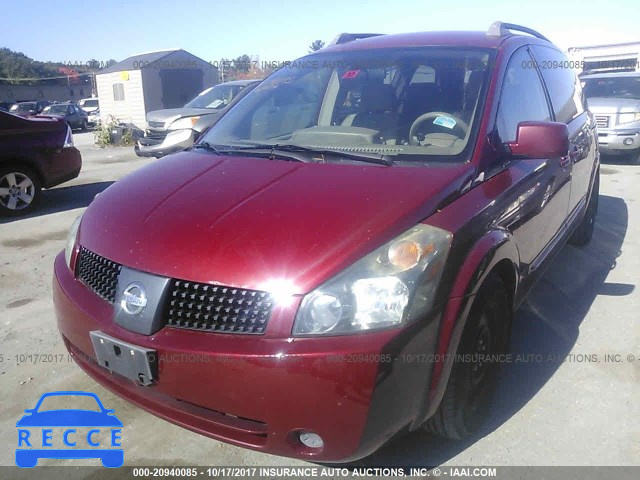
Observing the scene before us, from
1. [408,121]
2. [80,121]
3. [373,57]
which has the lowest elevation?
[80,121]

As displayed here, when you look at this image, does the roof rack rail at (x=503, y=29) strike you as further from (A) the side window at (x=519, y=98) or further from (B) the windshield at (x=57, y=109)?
(B) the windshield at (x=57, y=109)

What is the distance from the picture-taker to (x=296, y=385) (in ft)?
6.11

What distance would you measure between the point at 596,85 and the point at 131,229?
11304mm

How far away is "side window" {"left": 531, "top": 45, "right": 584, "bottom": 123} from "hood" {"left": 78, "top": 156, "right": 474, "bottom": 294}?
6.03 ft

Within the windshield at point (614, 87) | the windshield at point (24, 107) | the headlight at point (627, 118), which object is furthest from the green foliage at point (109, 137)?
the windshield at point (24, 107)

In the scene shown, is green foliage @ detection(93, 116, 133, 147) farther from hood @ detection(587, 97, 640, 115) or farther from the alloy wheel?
hood @ detection(587, 97, 640, 115)

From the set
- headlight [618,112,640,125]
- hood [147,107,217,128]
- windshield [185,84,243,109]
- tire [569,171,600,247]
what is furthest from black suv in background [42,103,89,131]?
tire [569,171,600,247]

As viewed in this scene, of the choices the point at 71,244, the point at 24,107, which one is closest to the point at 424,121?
the point at 71,244

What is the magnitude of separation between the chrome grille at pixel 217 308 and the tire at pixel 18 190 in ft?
20.0

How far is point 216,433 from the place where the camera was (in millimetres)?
2049

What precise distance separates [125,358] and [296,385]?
2.28ft

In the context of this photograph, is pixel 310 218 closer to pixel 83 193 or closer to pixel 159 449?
pixel 159 449

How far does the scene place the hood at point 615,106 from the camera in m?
9.88

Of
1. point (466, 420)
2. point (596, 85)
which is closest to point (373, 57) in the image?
point (466, 420)
